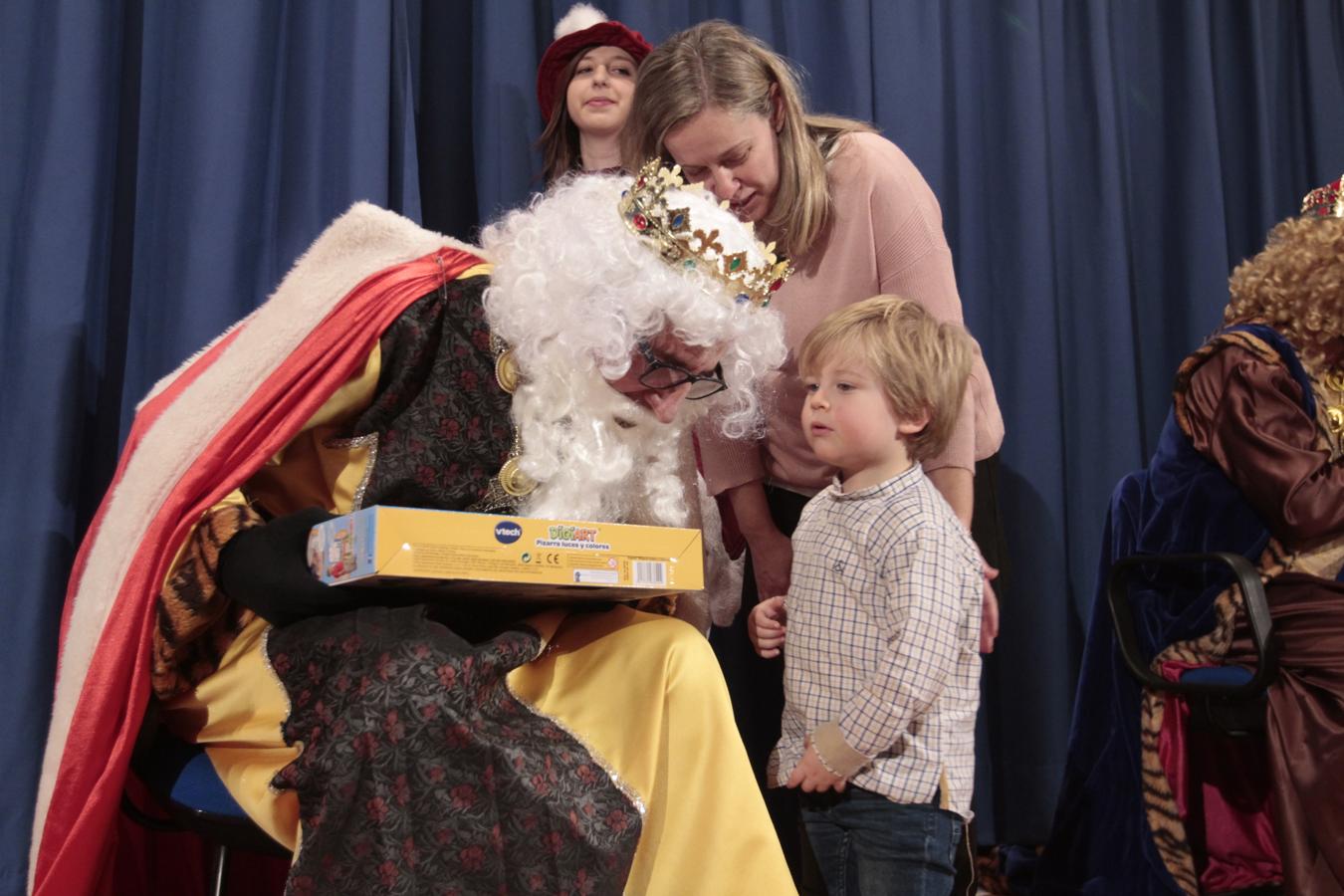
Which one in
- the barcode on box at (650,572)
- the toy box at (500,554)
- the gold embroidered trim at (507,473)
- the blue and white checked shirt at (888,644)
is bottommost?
the blue and white checked shirt at (888,644)

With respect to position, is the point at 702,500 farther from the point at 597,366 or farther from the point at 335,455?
the point at 335,455

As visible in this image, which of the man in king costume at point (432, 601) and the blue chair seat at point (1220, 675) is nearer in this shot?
the man in king costume at point (432, 601)

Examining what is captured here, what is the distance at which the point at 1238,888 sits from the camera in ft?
7.23

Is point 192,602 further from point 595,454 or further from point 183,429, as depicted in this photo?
point 595,454

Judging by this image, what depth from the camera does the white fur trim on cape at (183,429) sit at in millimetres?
1613

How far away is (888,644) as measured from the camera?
5.81 ft

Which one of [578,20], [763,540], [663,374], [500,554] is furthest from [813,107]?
[500,554]

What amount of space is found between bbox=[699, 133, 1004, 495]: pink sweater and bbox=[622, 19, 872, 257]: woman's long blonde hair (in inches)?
1.9

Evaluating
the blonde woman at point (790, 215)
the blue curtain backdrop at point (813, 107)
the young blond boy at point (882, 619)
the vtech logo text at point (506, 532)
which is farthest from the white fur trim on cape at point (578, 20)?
the vtech logo text at point (506, 532)

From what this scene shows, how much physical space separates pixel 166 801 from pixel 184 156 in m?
1.28

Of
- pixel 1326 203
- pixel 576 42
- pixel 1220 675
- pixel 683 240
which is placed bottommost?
pixel 1220 675

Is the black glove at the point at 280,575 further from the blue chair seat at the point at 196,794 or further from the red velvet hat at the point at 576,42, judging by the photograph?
the red velvet hat at the point at 576,42

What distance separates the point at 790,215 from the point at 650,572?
828 millimetres

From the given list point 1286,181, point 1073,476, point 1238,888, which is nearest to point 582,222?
point 1238,888
